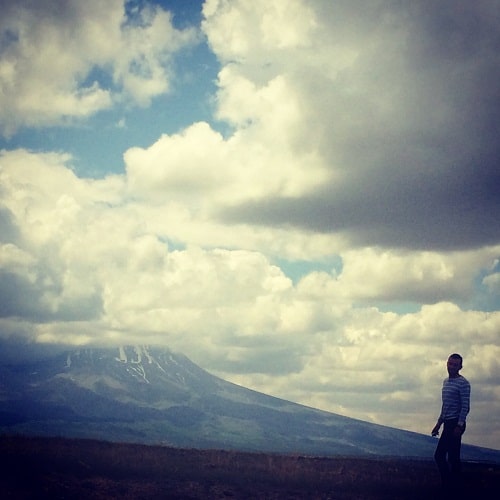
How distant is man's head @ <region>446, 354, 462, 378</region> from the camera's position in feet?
48.0

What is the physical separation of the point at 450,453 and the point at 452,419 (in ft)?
3.27

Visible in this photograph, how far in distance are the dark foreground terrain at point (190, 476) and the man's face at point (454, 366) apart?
3.32 meters

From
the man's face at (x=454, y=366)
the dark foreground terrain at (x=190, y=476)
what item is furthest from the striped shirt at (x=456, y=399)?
the dark foreground terrain at (x=190, y=476)

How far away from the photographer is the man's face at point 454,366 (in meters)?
14.6

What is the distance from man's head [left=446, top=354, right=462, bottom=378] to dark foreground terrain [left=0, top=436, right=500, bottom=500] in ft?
11.0

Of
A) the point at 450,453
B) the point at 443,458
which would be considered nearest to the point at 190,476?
the point at 443,458

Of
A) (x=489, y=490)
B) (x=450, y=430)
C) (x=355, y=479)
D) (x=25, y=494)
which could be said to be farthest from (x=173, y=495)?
(x=489, y=490)

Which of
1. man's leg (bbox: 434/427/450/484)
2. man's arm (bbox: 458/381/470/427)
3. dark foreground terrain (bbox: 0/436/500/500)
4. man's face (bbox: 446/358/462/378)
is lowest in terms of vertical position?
dark foreground terrain (bbox: 0/436/500/500)

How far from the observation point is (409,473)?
18.9 meters

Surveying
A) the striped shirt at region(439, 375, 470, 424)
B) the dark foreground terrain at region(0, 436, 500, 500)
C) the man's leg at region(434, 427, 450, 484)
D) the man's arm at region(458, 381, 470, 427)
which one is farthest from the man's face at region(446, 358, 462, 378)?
the dark foreground terrain at region(0, 436, 500, 500)

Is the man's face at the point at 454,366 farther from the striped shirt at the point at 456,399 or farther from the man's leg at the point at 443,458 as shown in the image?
the man's leg at the point at 443,458

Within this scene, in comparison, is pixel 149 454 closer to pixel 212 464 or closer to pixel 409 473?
pixel 212 464

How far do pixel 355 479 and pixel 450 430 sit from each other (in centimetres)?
509

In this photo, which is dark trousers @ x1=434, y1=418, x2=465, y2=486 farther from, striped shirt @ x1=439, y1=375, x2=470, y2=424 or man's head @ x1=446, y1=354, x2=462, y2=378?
man's head @ x1=446, y1=354, x2=462, y2=378
